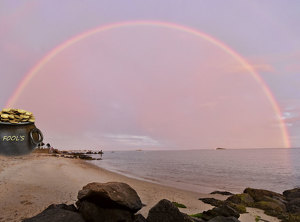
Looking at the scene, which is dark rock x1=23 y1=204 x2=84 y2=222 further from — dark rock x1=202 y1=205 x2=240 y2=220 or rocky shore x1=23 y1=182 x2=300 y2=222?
dark rock x1=202 y1=205 x2=240 y2=220

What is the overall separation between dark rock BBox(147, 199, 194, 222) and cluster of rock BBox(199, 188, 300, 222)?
11.1 feet

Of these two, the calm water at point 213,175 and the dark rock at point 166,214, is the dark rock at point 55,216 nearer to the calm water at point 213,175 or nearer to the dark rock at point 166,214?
the dark rock at point 166,214

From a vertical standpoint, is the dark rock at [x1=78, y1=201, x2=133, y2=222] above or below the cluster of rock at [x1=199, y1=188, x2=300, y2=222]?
above

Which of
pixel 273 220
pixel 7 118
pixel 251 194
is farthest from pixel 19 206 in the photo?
pixel 251 194

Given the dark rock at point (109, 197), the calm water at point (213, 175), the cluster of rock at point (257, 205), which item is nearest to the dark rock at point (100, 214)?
the dark rock at point (109, 197)

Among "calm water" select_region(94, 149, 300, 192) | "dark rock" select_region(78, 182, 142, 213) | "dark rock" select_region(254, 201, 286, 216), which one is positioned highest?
"dark rock" select_region(78, 182, 142, 213)

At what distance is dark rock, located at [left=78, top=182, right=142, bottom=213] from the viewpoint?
315 inches

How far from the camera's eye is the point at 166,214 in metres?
7.62

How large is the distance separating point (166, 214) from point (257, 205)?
11047 mm

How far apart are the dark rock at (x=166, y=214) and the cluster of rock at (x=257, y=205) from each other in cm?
338

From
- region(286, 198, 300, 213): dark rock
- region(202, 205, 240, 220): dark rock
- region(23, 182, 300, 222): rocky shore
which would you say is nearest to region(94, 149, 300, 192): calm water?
region(286, 198, 300, 213): dark rock

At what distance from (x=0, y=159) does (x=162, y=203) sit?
24.5m

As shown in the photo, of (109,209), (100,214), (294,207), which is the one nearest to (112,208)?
(109,209)

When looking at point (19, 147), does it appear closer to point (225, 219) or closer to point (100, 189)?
point (100, 189)
